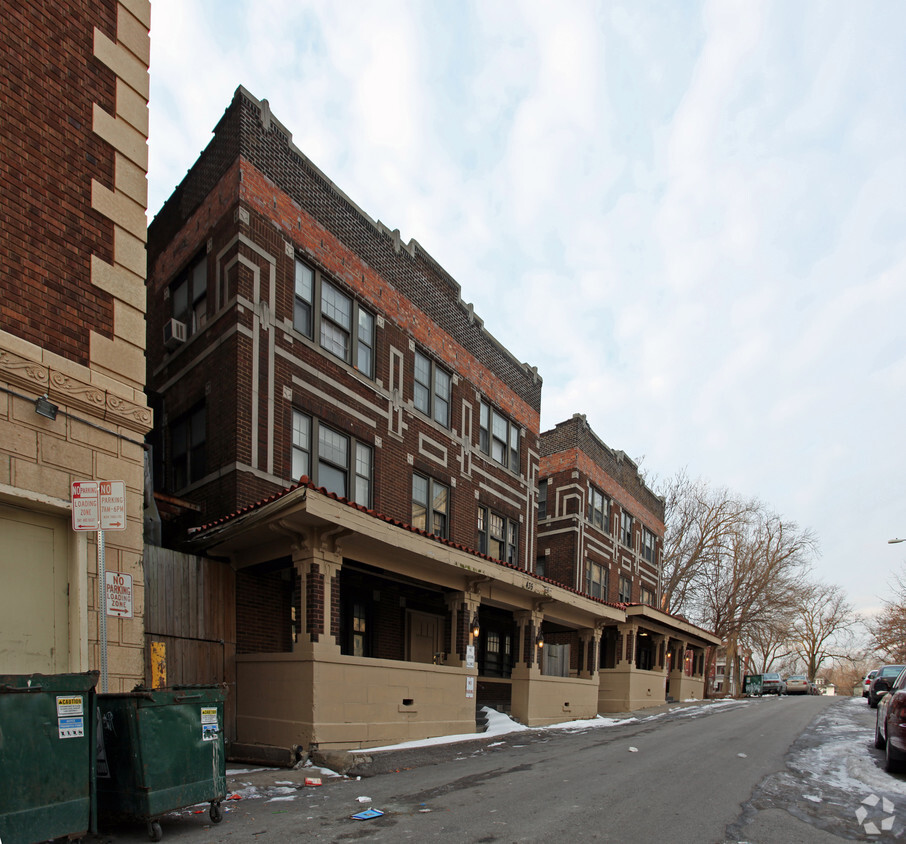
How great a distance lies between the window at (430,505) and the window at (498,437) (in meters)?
2.50

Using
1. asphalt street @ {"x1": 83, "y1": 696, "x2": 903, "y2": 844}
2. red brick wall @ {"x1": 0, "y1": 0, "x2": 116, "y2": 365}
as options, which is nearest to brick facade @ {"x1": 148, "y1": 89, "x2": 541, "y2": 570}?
red brick wall @ {"x1": 0, "y1": 0, "x2": 116, "y2": 365}

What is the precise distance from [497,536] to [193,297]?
10.8m

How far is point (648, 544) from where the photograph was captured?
3744cm

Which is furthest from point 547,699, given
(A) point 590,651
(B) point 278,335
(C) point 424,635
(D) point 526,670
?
(B) point 278,335

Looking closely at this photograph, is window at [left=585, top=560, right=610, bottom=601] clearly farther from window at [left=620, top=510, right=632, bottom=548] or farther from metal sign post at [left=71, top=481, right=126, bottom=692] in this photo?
metal sign post at [left=71, top=481, right=126, bottom=692]

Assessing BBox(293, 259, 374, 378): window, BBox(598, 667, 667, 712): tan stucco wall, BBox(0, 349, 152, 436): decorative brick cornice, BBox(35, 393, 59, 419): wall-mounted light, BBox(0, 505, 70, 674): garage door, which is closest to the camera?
BBox(0, 505, 70, 674): garage door

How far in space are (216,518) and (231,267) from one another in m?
4.68

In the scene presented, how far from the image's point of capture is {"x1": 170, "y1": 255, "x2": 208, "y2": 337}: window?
15.0m

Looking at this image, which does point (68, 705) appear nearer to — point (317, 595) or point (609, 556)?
point (317, 595)

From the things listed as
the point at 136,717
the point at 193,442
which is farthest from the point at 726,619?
the point at 136,717

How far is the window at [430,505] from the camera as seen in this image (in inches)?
705

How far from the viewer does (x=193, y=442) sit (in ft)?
47.8

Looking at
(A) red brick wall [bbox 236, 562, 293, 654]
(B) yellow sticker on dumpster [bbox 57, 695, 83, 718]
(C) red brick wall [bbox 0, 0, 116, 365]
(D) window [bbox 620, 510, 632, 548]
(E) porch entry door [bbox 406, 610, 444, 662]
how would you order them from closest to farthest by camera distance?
(B) yellow sticker on dumpster [bbox 57, 695, 83, 718]
(C) red brick wall [bbox 0, 0, 116, 365]
(A) red brick wall [bbox 236, 562, 293, 654]
(E) porch entry door [bbox 406, 610, 444, 662]
(D) window [bbox 620, 510, 632, 548]

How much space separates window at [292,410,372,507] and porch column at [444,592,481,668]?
9.19ft
